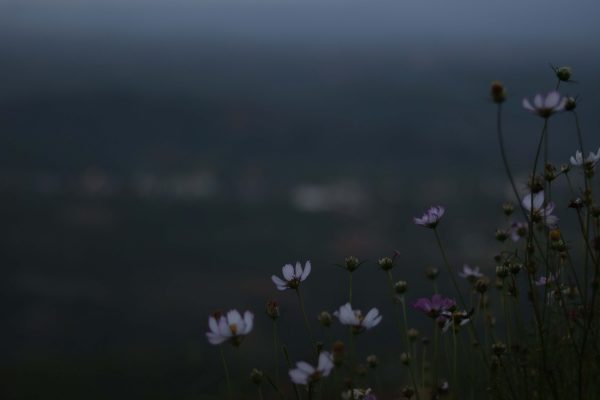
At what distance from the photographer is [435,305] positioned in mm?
1544

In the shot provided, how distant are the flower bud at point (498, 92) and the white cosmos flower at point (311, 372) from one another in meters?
0.52

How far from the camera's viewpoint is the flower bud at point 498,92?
1.31m

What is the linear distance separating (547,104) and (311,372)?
65 centimetres

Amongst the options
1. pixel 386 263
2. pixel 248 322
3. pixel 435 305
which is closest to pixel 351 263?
pixel 386 263

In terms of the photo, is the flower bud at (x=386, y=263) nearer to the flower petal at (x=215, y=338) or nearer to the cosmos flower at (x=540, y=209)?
the cosmos flower at (x=540, y=209)

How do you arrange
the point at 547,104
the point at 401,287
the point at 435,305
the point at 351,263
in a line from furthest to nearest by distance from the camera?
the point at 401,287 → the point at 351,263 → the point at 435,305 → the point at 547,104

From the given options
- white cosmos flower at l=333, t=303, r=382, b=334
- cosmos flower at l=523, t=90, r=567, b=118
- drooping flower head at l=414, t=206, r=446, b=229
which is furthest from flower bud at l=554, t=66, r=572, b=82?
white cosmos flower at l=333, t=303, r=382, b=334

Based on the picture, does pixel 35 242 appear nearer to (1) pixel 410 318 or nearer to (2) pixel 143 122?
(1) pixel 410 318

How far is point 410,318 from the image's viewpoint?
961cm

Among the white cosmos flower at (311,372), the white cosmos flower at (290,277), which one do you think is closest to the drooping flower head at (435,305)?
the white cosmos flower at (290,277)

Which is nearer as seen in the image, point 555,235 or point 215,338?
point 215,338

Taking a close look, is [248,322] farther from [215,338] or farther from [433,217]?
[433,217]

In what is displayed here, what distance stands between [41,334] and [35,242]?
15.6 feet

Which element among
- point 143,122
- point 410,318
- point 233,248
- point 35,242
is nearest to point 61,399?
point 410,318
